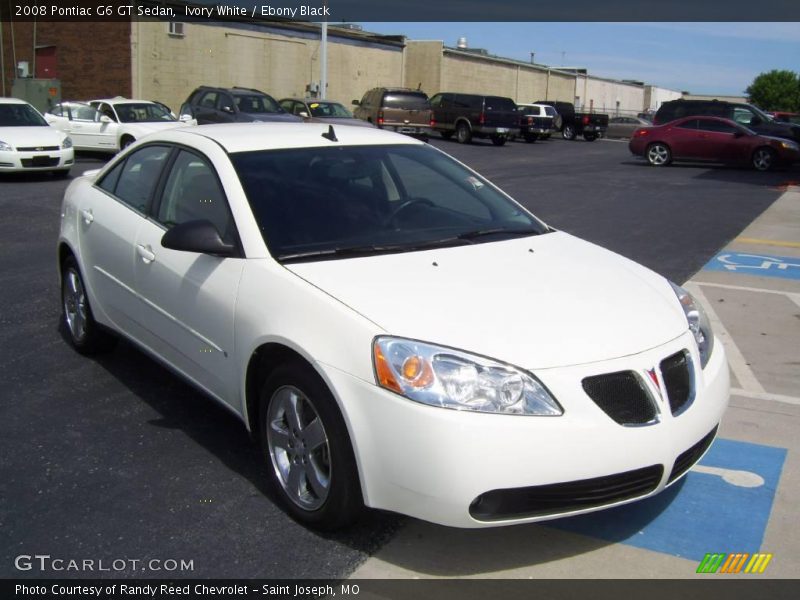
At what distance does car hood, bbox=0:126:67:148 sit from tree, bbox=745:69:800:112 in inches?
4286

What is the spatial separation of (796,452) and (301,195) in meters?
2.83

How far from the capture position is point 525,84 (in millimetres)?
59312

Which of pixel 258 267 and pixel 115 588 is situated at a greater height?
pixel 258 267

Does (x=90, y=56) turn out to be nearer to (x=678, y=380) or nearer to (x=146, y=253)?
(x=146, y=253)

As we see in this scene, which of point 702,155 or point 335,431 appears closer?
point 335,431

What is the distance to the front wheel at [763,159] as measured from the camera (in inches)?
935

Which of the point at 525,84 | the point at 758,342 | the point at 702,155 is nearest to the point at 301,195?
the point at 758,342

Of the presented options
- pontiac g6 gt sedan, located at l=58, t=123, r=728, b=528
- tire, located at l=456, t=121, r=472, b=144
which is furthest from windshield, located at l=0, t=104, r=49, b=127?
tire, located at l=456, t=121, r=472, b=144

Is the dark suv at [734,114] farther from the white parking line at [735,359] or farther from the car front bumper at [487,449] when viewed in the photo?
the car front bumper at [487,449]

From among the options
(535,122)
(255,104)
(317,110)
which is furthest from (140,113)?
(535,122)

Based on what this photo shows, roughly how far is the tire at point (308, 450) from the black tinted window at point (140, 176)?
70.8 inches

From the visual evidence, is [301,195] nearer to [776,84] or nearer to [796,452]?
[796,452]

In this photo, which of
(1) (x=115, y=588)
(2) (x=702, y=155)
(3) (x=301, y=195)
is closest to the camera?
(1) (x=115, y=588)

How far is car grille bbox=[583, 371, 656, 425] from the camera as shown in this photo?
3.34m
